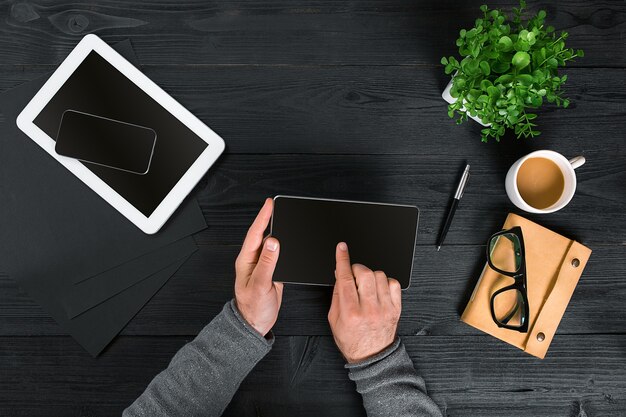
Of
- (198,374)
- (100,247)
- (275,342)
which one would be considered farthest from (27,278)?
(275,342)

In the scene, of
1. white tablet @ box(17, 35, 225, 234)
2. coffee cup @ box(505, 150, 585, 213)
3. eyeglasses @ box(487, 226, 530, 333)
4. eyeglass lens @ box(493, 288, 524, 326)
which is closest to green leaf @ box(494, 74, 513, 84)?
coffee cup @ box(505, 150, 585, 213)

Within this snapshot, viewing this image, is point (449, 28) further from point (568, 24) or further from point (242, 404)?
point (242, 404)

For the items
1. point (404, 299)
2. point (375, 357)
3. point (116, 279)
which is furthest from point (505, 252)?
point (116, 279)

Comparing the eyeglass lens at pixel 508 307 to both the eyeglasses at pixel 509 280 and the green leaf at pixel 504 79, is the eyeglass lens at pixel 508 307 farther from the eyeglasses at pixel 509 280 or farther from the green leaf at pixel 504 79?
the green leaf at pixel 504 79

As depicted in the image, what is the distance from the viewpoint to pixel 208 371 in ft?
2.59

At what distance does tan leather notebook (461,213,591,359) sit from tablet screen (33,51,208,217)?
597 mm

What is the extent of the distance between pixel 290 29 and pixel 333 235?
41cm

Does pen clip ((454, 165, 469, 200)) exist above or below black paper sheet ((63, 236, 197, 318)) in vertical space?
above

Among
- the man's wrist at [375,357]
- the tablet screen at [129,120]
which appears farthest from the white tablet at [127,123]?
the man's wrist at [375,357]

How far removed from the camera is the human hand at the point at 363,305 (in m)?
0.78

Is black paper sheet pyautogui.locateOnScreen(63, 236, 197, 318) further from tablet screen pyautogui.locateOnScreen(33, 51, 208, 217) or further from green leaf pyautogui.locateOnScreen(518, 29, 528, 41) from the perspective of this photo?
green leaf pyautogui.locateOnScreen(518, 29, 528, 41)

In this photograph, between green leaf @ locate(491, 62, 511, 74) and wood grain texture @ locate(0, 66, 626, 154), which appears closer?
green leaf @ locate(491, 62, 511, 74)

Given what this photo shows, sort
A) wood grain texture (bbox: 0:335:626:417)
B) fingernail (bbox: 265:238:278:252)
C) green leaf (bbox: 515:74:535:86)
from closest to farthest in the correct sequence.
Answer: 1. green leaf (bbox: 515:74:535:86)
2. fingernail (bbox: 265:238:278:252)
3. wood grain texture (bbox: 0:335:626:417)

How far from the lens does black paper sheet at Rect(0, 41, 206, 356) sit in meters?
0.86
